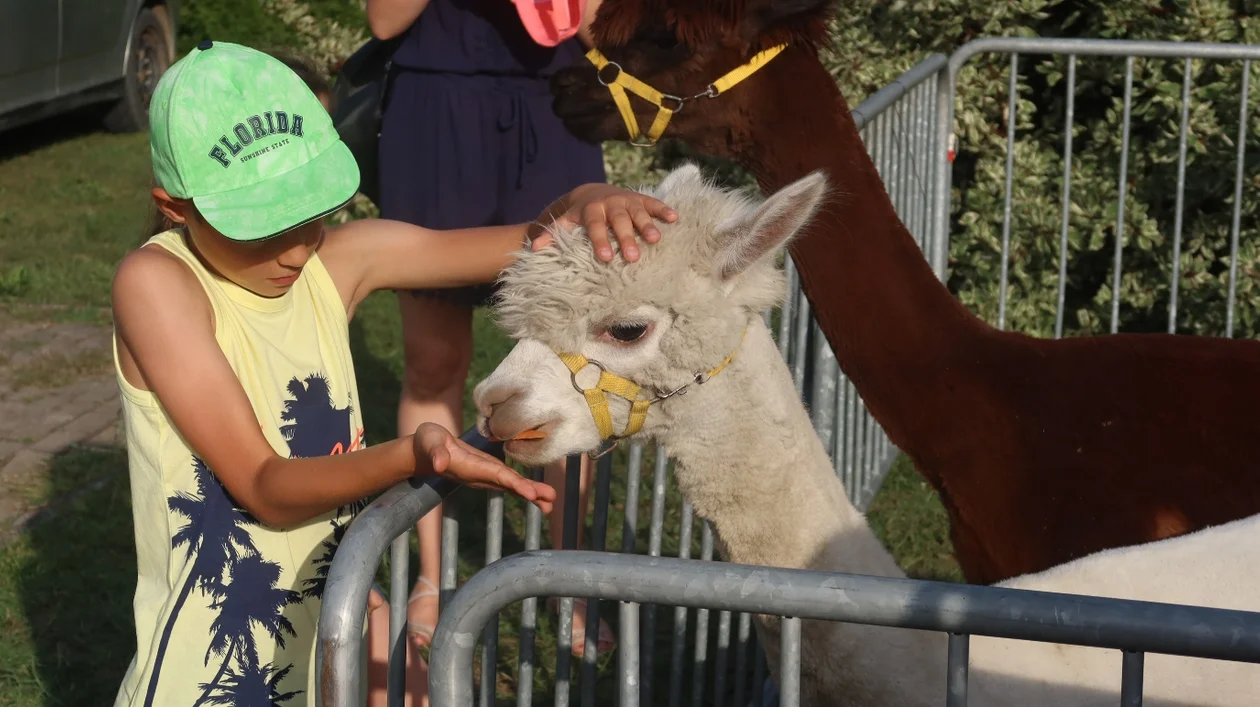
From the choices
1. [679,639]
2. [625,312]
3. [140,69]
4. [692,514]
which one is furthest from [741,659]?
[140,69]

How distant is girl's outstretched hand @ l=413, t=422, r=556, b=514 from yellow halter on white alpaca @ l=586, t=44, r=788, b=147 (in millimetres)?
1743

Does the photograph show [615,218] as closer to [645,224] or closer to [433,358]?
[645,224]

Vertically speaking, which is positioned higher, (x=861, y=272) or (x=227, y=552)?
(x=861, y=272)

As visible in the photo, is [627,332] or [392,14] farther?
[392,14]

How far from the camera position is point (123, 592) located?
4.01 metres

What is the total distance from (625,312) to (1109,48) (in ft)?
9.33

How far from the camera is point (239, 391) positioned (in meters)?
1.90

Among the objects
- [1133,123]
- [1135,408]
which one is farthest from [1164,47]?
[1135,408]

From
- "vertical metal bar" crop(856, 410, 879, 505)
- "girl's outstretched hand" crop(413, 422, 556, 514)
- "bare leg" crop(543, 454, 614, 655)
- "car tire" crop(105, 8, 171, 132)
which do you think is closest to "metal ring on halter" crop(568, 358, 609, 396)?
"girl's outstretched hand" crop(413, 422, 556, 514)

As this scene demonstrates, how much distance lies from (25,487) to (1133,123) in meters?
4.55

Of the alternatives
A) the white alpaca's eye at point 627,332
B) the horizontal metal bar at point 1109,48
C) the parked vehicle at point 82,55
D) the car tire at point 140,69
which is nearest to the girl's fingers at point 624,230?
the white alpaca's eye at point 627,332

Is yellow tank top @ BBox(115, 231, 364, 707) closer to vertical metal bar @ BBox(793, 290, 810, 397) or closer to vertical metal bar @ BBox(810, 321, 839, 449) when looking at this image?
vertical metal bar @ BBox(793, 290, 810, 397)

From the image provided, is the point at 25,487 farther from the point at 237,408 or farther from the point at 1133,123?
the point at 1133,123

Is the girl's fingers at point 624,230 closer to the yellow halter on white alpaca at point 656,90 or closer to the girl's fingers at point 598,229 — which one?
the girl's fingers at point 598,229
